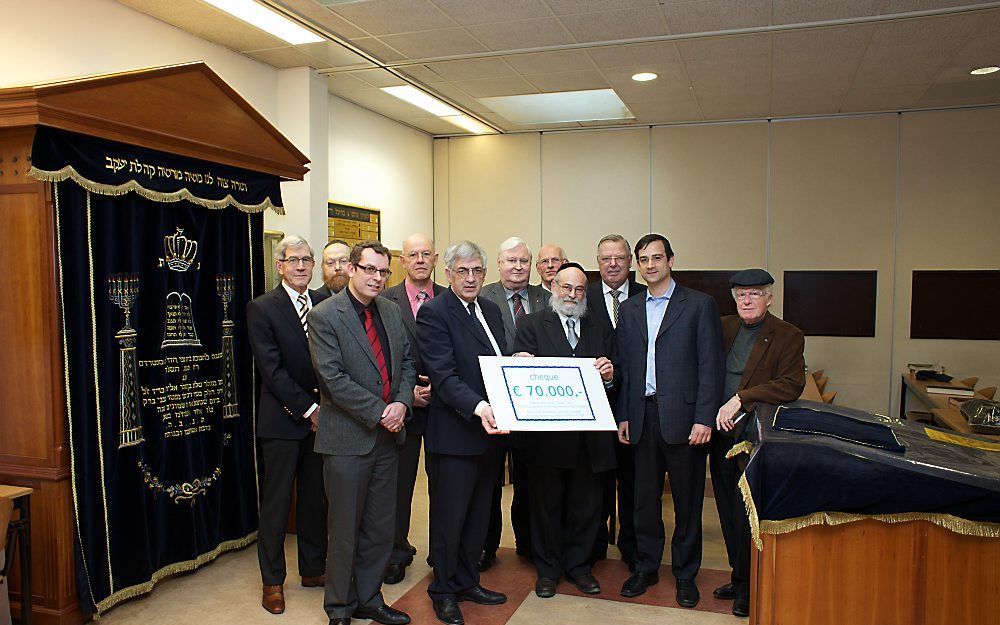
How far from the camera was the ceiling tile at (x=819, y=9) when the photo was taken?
15.1 ft

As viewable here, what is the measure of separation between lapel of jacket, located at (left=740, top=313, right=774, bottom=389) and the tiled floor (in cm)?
118

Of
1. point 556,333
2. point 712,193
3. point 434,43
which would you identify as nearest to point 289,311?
point 556,333

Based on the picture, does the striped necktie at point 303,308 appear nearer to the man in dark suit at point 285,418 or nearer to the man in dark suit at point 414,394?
the man in dark suit at point 285,418

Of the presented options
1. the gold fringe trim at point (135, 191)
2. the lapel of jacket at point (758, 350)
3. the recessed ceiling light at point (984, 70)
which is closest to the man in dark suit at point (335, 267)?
the gold fringe trim at point (135, 191)

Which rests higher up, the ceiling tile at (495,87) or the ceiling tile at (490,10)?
the ceiling tile at (490,10)

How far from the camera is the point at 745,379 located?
3.65 meters

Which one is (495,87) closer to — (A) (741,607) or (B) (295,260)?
(B) (295,260)

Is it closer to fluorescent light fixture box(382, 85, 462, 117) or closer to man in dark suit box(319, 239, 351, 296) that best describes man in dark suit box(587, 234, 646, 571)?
man in dark suit box(319, 239, 351, 296)

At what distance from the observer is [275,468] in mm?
3807

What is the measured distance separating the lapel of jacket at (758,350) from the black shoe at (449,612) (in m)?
1.74

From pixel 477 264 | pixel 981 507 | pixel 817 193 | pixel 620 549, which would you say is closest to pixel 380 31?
pixel 477 264

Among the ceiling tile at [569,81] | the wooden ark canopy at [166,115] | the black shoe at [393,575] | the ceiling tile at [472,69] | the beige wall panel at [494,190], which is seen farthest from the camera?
the beige wall panel at [494,190]

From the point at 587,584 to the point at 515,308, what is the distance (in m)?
1.56

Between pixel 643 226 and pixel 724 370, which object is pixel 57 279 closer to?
pixel 724 370
